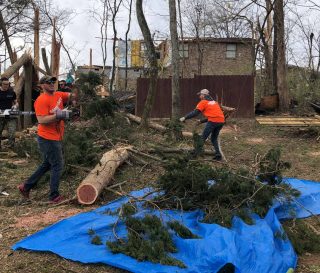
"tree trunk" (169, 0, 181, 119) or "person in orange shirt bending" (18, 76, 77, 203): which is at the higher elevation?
"tree trunk" (169, 0, 181, 119)

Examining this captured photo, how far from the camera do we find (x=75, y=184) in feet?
22.4

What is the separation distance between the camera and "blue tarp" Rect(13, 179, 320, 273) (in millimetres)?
3861

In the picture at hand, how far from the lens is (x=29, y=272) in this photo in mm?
3871

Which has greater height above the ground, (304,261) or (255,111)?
(255,111)

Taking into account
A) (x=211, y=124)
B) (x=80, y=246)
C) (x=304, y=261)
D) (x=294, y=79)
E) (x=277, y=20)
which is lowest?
(x=304, y=261)

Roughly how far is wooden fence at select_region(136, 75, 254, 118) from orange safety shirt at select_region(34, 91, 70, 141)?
10748 millimetres

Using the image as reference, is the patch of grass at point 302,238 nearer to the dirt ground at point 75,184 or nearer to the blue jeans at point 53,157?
the dirt ground at point 75,184

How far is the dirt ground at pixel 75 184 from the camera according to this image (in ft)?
13.2

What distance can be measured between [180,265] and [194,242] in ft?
1.25

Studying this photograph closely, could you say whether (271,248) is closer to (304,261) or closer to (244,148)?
(304,261)

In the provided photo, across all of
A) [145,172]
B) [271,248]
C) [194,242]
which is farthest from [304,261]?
[145,172]

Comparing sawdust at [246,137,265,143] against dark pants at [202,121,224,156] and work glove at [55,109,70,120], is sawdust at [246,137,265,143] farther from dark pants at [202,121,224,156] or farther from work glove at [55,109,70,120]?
work glove at [55,109,70,120]

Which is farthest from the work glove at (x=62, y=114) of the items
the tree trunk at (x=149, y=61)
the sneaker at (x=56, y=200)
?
the tree trunk at (x=149, y=61)

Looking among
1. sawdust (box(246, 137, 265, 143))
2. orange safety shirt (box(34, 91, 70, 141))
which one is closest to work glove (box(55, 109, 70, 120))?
orange safety shirt (box(34, 91, 70, 141))
